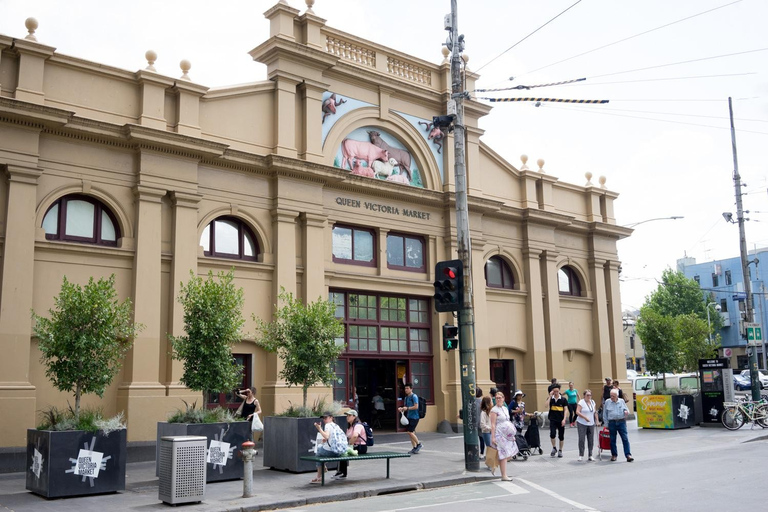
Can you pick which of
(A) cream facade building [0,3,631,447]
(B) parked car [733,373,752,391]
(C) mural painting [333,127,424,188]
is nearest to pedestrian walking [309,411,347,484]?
(A) cream facade building [0,3,631,447]

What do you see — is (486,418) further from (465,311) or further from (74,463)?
(74,463)

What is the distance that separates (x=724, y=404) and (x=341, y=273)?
13.7 metres

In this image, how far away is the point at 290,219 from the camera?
868 inches

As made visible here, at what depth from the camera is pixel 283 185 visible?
22.1 metres

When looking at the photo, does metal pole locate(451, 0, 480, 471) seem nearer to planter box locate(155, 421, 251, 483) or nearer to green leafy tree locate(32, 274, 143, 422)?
planter box locate(155, 421, 251, 483)

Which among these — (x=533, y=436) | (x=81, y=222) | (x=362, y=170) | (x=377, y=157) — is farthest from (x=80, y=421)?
(x=377, y=157)

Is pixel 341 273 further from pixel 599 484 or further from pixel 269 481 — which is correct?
pixel 599 484

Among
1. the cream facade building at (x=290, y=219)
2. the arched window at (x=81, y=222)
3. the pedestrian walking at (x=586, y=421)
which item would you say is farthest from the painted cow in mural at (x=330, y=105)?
the pedestrian walking at (x=586, y=421)

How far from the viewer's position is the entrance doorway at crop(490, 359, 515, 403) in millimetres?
28281

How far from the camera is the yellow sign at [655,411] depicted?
2489 cm

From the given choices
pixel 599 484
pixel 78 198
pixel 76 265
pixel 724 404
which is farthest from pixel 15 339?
pixel 724 404

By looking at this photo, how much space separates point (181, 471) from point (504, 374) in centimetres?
1848

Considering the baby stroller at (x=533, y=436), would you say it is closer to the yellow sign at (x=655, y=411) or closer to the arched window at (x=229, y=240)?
the yellow sign at (x=655, y=411)

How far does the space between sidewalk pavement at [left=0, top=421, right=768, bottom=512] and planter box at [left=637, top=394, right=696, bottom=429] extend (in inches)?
118
